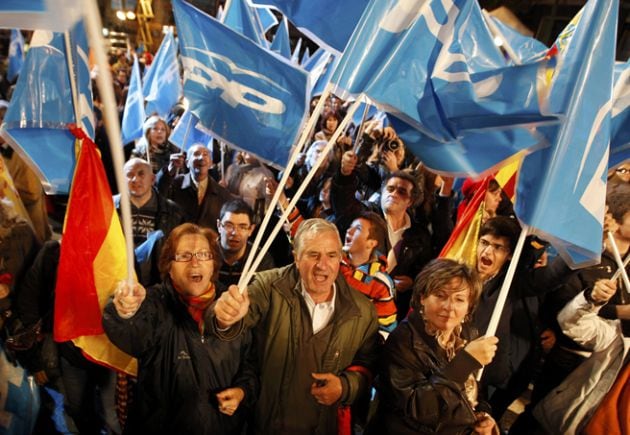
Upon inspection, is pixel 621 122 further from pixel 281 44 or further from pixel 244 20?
pixel 281 44

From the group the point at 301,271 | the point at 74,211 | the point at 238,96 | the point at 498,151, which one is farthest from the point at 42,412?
the point at 498,151

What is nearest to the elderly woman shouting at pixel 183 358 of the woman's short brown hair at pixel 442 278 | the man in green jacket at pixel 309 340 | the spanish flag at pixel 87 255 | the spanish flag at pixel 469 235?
the man in green jacket at pixel 309 340

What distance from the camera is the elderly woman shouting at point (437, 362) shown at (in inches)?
75.7

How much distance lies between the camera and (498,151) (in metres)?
2.27

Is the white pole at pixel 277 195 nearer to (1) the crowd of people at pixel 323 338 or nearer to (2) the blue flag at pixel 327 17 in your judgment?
(1) the crowd of people at pixel 323 338

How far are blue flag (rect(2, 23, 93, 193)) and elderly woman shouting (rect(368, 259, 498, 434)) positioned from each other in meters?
1.92

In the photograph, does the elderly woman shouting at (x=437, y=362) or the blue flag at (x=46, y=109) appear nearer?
the elderly woman shouting at (x=437, y=362)

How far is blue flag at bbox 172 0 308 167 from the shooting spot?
2.64 m

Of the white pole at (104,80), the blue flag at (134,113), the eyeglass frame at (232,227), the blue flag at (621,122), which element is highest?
the blue flag at (621,122)

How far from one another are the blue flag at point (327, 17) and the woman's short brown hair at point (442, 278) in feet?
4.83

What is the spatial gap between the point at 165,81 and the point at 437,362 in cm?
502

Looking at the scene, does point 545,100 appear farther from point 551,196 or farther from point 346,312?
point 346,312

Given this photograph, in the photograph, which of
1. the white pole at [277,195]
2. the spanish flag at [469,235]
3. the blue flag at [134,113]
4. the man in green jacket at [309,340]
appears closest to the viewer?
the white pole at [277,195]

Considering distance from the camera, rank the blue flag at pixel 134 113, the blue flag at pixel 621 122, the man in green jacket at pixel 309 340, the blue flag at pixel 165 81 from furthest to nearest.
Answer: the blue flag at pixel 165 81 → the blue flag at pixel 134 113 → the blue flag at pixel 621 122 → the man in green jacket at pixel 309 340
